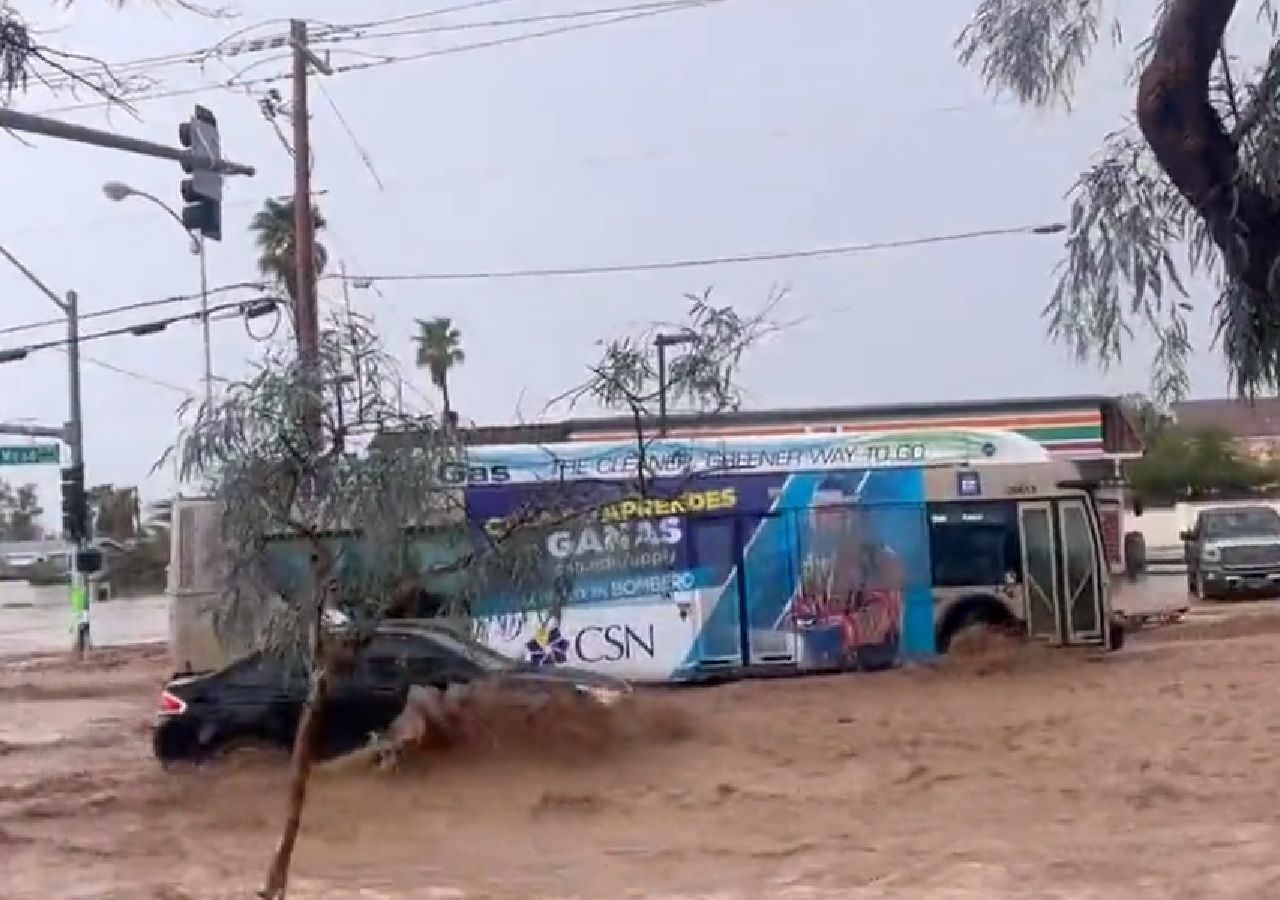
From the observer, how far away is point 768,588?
25.8m

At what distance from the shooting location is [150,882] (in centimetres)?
1399

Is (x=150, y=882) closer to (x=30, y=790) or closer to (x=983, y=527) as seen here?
(x=30, y=790)

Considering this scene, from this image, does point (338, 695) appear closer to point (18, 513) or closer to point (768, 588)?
point (768, 588)

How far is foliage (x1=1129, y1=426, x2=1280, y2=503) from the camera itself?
225 feet

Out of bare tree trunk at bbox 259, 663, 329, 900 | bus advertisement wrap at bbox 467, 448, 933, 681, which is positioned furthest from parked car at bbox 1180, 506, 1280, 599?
bare tree trunk at bbox 259, 663, 329, 900

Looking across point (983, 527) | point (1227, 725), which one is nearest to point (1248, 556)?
point (983, 527)

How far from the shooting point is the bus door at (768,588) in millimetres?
25766

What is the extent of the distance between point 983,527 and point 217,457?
56.7 ft

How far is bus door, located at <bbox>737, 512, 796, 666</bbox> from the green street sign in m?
16.5

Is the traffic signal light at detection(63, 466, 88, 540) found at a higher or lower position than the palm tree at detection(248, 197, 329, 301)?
lower

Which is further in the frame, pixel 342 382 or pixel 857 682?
pixel 857 682

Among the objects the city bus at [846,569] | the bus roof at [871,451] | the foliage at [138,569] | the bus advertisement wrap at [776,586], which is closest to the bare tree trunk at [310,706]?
the bus roof at [871,451]

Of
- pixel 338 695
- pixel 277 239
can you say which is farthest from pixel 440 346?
pixel 338 695

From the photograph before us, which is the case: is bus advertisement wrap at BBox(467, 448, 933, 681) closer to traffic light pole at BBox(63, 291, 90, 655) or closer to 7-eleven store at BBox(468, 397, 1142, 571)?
7-eleven store at BBox(468, 397, 1142, 571)
